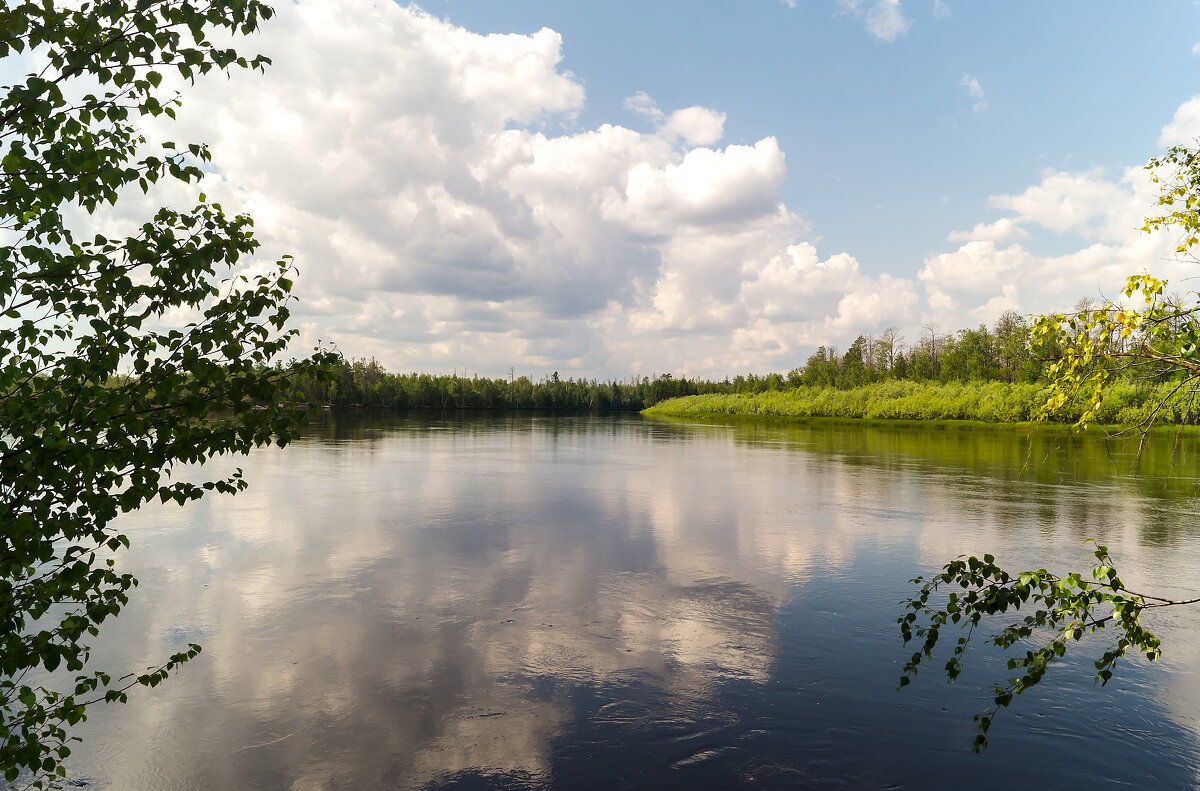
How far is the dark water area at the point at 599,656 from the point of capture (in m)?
7.75

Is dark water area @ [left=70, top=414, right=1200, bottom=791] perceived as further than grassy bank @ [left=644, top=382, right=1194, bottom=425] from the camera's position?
No

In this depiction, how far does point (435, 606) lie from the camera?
12.9m

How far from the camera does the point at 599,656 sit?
34.7 ft

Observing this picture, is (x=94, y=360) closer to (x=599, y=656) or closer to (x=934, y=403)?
(x=599, y=656)

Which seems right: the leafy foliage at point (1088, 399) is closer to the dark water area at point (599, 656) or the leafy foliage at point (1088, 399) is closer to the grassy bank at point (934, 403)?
the dark water area at point (599, 656)

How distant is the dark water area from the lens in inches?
305

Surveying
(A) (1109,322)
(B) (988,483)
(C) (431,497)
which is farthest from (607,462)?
(A) (1109,322)

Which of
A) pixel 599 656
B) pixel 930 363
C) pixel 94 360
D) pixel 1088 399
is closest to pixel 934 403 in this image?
pixel 930 363

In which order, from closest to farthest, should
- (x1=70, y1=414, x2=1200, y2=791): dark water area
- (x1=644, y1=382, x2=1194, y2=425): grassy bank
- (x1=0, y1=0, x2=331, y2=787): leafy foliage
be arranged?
1. (x1=0, y1=0, x2=331, y2=787): leafy foliage
2. (x1=70, y1=414, x2=1200, y2=791): dark water area
3. (x1=644, y1=382, x2=1194, y2=425): grassy bank

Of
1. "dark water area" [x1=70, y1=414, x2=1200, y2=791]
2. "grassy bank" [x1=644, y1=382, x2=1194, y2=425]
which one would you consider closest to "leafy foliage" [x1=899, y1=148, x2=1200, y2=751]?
"dark water area" [x1=70, y1=414, x2=1200, y2=791]

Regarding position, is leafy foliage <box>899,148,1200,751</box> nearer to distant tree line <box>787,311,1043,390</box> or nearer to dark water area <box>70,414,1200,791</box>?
dark water area <box>70,414,1200,791</box>

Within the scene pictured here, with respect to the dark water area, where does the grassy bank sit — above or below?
above

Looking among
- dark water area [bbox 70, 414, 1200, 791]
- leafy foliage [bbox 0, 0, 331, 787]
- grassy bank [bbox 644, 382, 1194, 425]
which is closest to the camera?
leafy foliage [bbox 0, 0, 331, 787]

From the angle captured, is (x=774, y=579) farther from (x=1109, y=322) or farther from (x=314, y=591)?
(x=1109, y=322)
